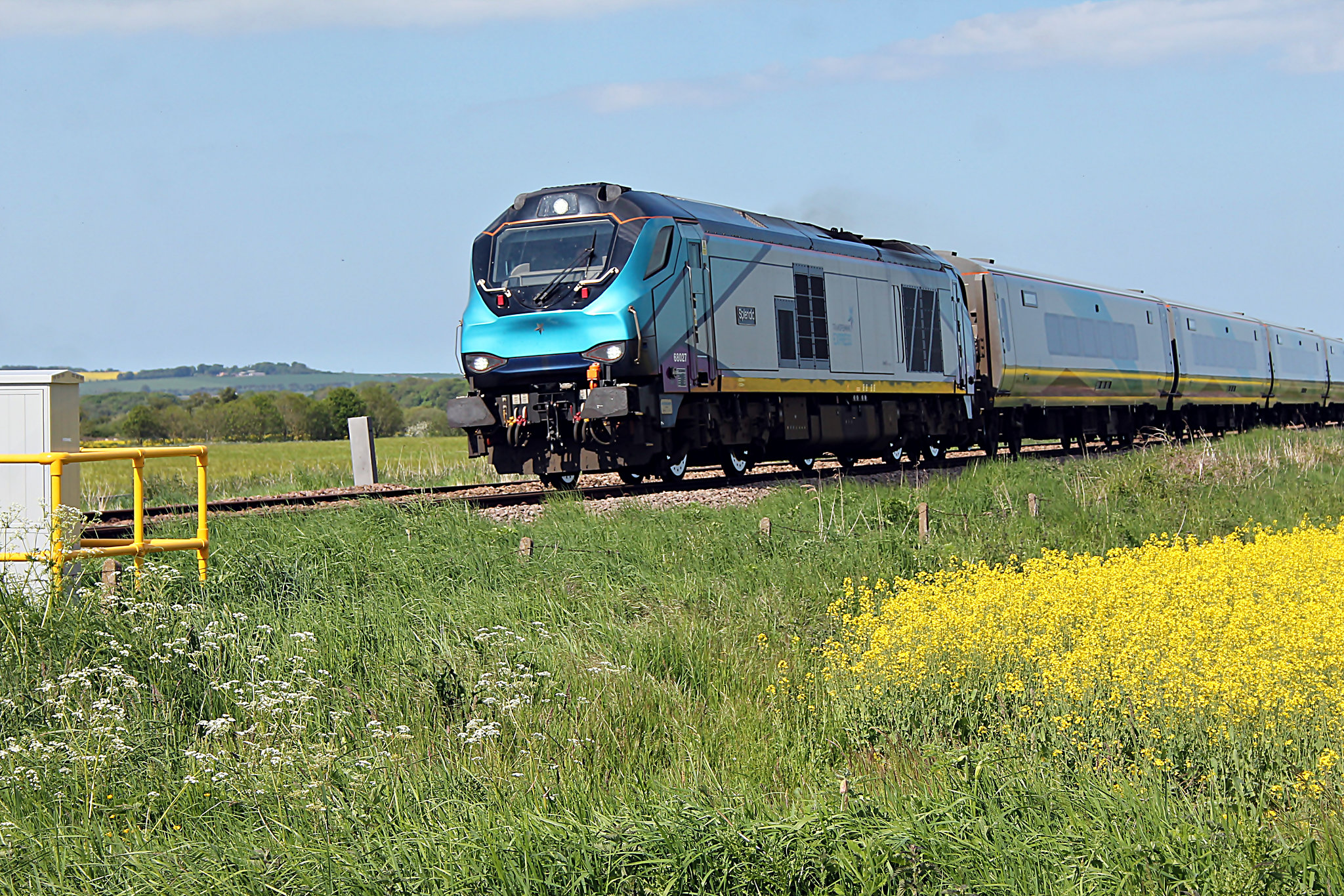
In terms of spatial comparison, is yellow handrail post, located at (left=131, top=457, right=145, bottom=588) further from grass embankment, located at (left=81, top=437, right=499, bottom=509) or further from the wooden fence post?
grass embankment, located at (left=81, top=437, right=499, bottom=509)

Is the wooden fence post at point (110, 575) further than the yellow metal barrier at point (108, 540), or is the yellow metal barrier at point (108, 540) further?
the wooden fence post at point (110, 575)

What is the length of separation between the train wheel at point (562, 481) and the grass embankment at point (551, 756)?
6.54 metres

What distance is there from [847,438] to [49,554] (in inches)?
545

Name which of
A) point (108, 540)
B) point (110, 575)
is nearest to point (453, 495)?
point (108, 540)

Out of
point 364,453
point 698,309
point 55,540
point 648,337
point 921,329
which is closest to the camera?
point 55,540

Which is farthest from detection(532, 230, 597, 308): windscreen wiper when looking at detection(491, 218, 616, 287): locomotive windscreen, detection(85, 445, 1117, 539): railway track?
detection(85, 445, 1117, 539): railway track

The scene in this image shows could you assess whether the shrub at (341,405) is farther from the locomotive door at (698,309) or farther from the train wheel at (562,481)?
the locomotive door at (698,309)

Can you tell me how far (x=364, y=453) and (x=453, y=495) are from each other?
4183mm

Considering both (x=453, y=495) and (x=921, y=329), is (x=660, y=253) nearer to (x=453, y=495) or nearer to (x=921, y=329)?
(x=453, y=495)

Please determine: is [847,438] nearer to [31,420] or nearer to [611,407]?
[611,407]

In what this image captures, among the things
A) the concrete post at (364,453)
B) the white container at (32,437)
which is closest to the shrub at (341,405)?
the concrete post at (364,453)

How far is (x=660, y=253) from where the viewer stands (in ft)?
50.7

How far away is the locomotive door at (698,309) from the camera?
629 inches

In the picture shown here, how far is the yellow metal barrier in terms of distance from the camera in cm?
724
